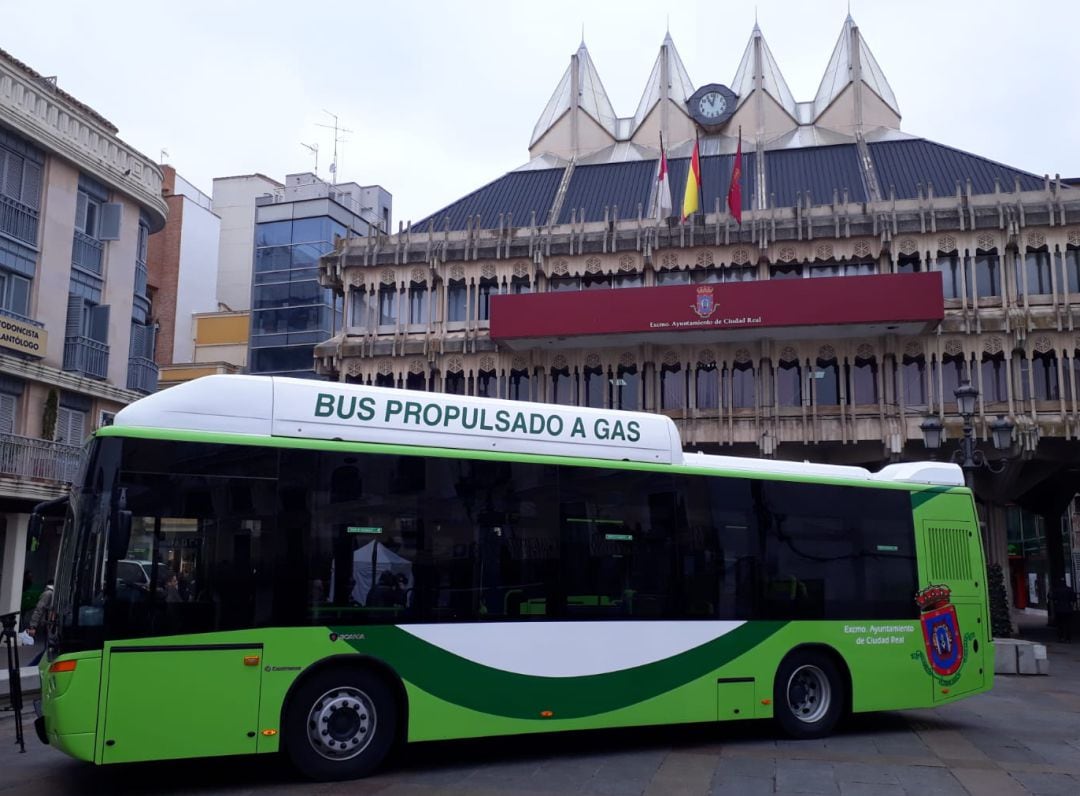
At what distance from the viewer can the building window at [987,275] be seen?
34875 mm

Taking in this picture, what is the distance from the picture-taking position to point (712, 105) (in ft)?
170

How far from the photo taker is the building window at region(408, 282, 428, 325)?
39406mm

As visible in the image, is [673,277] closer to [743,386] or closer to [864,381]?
[743,386]

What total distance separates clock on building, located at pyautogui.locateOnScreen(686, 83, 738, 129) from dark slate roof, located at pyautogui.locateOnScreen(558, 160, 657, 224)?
6808 millimetres

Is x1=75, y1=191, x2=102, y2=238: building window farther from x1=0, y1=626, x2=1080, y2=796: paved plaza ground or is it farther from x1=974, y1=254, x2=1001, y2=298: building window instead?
x1=974, y1=254, x2=1001, y2=298: building window

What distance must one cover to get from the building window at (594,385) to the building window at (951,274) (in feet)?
39.8

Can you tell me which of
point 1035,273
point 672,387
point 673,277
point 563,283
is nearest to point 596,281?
point 563,283

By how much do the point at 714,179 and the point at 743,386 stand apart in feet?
40.3

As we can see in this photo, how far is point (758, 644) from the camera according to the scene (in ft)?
39.2

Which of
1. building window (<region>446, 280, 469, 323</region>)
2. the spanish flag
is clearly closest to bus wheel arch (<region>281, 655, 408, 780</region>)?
the spanish flag

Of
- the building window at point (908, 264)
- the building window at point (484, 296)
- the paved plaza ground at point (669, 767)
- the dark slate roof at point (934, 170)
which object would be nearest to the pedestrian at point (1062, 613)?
the building window at point (908, 264)

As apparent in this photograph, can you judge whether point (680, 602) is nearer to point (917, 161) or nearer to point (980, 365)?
point (980, 365)

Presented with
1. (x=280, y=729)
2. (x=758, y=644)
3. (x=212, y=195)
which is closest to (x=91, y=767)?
(x=280, y=729)

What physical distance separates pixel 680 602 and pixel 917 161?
118 feet
